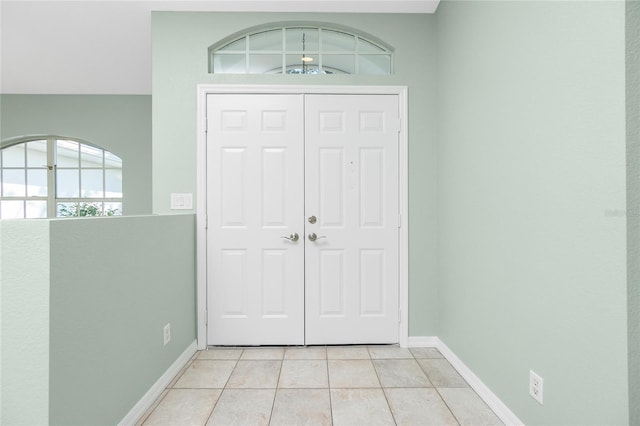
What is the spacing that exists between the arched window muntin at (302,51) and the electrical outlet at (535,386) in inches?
92.0

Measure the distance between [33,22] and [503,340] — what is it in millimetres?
4367

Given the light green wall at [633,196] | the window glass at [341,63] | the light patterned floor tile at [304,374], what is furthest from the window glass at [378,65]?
the light patterned floor tile at [304,374]

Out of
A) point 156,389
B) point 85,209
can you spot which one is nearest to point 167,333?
point 156,389

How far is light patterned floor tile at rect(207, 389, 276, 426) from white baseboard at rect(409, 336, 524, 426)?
1255 millimetres

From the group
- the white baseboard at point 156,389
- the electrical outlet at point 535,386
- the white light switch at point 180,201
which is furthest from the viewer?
the white light switch at point 180,201

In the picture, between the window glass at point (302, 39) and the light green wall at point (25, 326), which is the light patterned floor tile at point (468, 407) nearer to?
the light green wall at point (25, 326)

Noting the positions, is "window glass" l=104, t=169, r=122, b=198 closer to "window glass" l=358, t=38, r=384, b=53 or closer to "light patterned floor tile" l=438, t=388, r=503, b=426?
"window glass" l=358, t=38, r=384, b=53

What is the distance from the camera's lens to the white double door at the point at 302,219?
2549mm

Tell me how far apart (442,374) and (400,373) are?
286 mm

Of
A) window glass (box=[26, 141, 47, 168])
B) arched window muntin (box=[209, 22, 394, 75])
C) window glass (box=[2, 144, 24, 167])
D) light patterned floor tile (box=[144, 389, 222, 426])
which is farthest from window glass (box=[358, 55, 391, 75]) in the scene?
window glass (box=[2, 144, 24, 167])

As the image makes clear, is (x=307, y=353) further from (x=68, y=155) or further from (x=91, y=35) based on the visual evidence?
(x=68, y=155)

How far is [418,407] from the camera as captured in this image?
5.79 ft

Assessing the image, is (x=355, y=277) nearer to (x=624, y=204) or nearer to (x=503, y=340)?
(x=503, y=340)

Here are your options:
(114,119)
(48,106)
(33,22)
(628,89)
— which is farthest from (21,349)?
(48,106)
